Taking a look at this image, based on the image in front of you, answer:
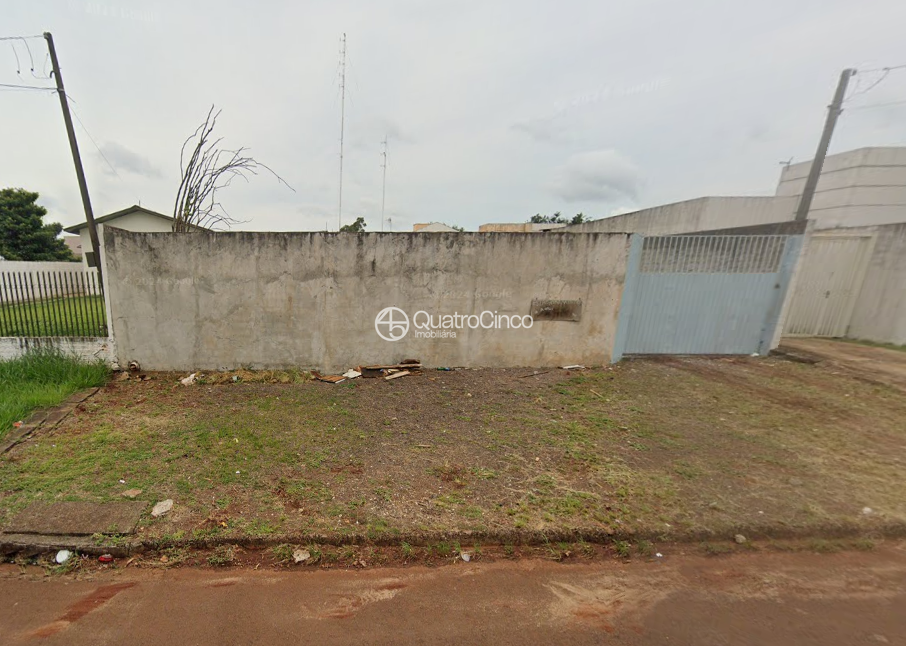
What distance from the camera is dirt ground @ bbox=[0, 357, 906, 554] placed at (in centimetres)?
233

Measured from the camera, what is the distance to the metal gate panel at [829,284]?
7.32 m

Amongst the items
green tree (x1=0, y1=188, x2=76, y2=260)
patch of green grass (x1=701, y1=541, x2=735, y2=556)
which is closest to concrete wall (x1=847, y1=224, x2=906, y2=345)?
patch of green grass (x1=701, y1=541, x2=735, y2=556)

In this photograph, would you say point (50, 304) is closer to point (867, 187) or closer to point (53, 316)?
point (53, 316)

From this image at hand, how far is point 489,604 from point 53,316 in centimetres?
715

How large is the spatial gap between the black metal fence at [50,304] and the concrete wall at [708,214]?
539 inches

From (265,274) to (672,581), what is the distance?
18.8 feet

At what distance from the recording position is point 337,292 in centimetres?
526

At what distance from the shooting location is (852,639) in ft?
5.31

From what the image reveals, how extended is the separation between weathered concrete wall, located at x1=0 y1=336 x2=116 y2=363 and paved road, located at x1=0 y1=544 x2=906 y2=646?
4.23 metres

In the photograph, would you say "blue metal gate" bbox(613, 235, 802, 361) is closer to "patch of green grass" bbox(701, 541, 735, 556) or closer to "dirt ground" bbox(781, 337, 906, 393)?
"dirt ground" bbox(781, 337, 906, 393)

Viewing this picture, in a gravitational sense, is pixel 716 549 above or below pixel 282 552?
above

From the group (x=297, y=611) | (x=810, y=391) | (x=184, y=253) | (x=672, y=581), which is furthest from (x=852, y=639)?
(x=184, y=253)

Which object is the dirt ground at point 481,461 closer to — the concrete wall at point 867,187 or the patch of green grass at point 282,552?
the patch of green grass at point 282,552

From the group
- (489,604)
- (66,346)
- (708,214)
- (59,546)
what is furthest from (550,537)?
(708,214)
